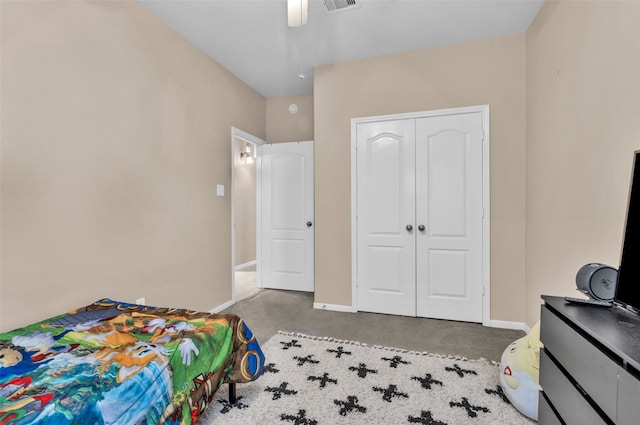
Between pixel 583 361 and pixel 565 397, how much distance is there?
223 mm

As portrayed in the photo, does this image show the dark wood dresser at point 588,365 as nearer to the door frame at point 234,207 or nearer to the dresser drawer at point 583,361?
the dresser drawer at point 583,361

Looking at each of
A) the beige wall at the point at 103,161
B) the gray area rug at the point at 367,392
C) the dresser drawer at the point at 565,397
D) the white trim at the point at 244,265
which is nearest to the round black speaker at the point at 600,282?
the dresser drawer at the point at 565,397

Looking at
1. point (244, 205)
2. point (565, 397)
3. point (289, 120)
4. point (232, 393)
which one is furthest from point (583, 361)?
point (244, 205)

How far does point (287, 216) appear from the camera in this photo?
4391 millimetres

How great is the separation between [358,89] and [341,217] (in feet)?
4.82

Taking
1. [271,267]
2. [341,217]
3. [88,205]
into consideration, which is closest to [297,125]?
[341,217]

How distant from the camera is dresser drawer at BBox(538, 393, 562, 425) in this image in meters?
1.26

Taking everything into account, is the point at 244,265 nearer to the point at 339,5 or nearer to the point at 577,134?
the point at 339,5

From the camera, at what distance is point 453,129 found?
312 cm

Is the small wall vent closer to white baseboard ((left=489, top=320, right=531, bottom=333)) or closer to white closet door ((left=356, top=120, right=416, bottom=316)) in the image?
white closet door ((left=356, top=120, right=416, bottom=316))

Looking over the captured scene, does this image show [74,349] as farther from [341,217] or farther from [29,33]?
[341,217]

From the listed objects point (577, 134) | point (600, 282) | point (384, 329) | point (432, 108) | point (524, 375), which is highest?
point (432, 108)

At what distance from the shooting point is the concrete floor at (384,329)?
258cm

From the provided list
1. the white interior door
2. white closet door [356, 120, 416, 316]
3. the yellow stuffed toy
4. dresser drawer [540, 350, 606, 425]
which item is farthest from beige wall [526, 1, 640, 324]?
the white interior door
